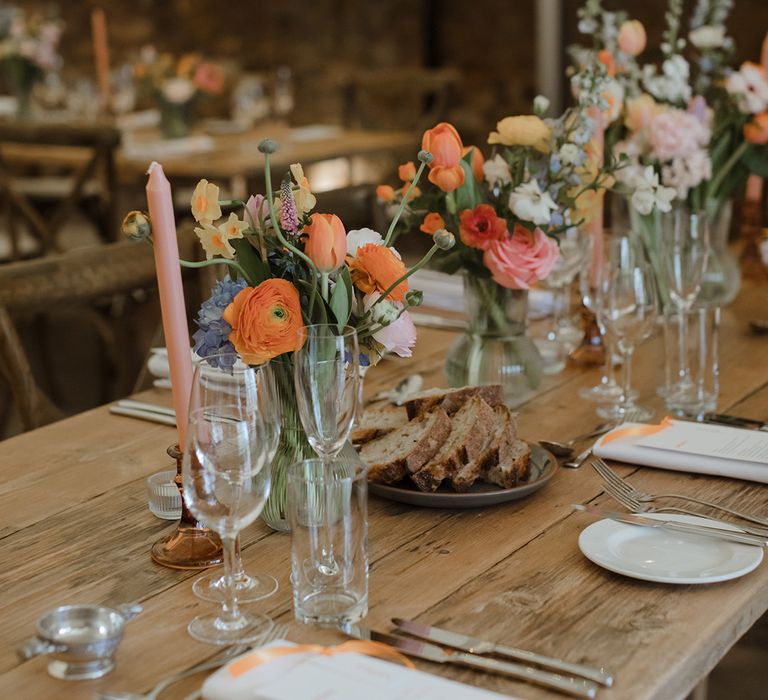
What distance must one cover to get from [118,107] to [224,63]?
110 cm

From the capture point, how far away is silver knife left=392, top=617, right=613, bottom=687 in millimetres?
963

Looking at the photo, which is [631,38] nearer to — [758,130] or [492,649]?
[758,130]

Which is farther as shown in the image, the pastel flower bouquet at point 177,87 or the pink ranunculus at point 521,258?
the pastel flower bouquet at point 177,87

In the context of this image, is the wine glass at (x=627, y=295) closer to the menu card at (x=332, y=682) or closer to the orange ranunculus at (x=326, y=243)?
the orange ranunculus at (x=326, y=243)

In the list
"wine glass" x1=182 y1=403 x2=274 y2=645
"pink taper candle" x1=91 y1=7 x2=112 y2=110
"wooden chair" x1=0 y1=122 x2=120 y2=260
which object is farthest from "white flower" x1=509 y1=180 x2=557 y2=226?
"pink taper candle" x1=91 y1=7 x2=112 y2=110

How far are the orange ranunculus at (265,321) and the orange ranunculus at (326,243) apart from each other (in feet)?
0.15

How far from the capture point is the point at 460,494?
1301 millimetres

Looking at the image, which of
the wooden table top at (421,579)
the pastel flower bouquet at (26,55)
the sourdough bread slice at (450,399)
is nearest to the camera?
the wooden table top at (421,579)

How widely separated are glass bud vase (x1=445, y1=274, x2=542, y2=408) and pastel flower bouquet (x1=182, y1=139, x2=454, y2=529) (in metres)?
0.41

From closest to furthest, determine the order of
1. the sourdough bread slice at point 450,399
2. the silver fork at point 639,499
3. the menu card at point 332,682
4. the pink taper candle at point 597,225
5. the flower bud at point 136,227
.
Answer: the menu card at point 332,682 → the flower bud at point 136,227 → the silver fork at point 639,499 → the sourdough bread slice at point 450,399 → the pink taper candle at point 597,225

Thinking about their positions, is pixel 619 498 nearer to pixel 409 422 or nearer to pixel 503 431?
pixel 503 431

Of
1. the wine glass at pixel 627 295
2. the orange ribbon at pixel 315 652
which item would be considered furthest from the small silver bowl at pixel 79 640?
the wine glass at pixel 627 295

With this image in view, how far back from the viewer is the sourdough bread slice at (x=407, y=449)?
4.33 feet

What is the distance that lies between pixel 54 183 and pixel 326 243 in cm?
392
